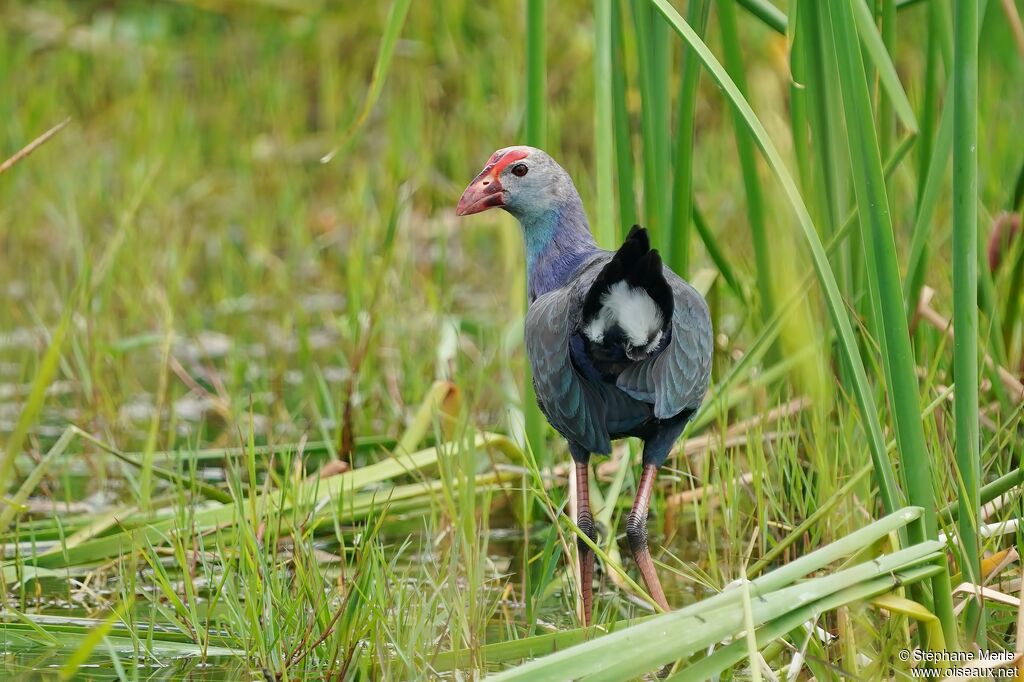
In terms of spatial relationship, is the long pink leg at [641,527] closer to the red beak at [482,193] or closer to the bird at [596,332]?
the bird at [596,332]

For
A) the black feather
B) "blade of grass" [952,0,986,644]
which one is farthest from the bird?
"blade of grass" [952,0,986,644]

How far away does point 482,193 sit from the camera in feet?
7.85

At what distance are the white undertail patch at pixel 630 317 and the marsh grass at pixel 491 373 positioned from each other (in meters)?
0.22

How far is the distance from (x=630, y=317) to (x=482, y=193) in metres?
0.54

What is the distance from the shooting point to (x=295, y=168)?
521 centimetres

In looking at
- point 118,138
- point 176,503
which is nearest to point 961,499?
point 176,503

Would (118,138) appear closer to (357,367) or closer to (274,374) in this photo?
(274,374)

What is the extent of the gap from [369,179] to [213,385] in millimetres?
1742

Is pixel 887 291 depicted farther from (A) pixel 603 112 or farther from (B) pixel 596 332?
(A) pixel 603 112

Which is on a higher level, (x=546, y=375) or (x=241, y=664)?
(x=546, y=375)

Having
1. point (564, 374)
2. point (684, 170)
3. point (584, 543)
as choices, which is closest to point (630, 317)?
point (564, 374)

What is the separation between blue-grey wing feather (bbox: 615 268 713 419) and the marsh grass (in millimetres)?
149

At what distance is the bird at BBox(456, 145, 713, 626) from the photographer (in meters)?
1.95

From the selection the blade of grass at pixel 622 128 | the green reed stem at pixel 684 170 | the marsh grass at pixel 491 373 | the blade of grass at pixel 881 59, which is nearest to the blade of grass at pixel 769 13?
the marsh grass at pixel 491 373
